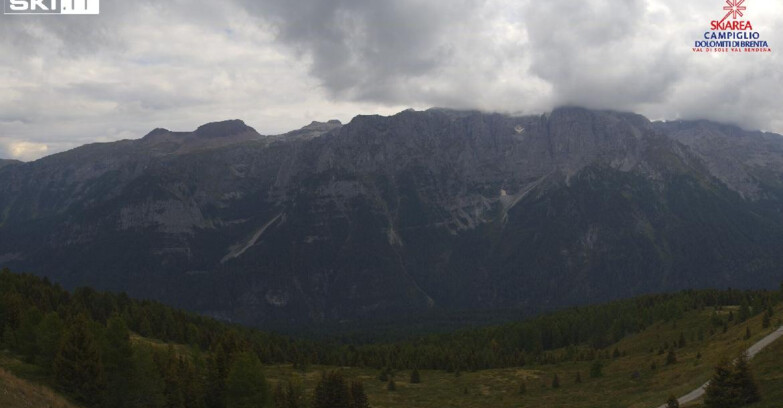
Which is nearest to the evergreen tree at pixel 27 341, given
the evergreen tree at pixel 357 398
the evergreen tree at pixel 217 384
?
the evergreen tree at pixel 217 384

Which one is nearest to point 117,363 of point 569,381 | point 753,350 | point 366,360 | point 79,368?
point 79,368

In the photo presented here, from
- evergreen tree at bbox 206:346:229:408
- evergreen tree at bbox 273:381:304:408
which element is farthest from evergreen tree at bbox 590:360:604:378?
evergreen tree at bbox 206:346:229:408

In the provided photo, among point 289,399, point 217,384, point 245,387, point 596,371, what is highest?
point 245,387

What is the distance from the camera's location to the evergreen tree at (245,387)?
72.2 metres

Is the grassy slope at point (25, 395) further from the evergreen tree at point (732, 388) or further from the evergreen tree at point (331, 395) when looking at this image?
the evergreen tree at point (732, 388)

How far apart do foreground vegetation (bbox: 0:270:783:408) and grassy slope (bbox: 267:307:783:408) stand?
369 millimetres

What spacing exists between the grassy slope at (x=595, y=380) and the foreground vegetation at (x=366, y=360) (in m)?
0.37

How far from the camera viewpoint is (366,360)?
15300 centimetres

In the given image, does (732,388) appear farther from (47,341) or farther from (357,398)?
(47,341)

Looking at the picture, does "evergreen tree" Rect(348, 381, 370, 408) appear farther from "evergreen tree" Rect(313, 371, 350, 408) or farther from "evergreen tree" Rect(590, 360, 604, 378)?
"evergreen tree" Rect(590, 360, 604, 378)

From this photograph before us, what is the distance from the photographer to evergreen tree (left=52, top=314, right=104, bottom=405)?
6512 cm

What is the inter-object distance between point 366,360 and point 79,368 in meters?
95.6

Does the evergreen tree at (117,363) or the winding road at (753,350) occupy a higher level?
the evergreen tree at (117,363)

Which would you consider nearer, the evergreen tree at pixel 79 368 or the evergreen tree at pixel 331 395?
the evergreen tree at pixel 79 368
